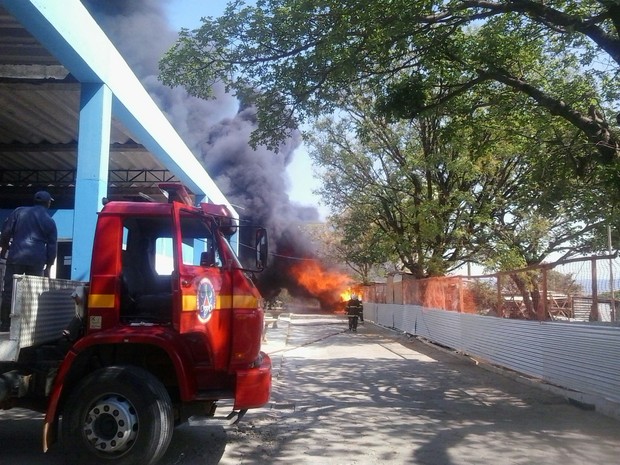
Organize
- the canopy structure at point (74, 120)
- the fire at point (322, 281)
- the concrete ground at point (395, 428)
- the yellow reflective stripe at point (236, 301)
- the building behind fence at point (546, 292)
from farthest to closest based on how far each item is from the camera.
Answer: the fire at point (322, 281)
the canopy structure at point (74, 120)
the building behind fence at point (546, 292)
the concrete ground at point (395, 428)
the yellow reflective stripe at point (236, 301)

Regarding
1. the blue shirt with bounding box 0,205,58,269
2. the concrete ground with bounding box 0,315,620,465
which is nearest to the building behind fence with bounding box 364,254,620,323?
the concrete ground with bounding box 0,315,620,465

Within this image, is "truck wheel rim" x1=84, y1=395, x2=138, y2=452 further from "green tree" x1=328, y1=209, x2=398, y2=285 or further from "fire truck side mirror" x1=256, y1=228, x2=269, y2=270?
"green tree" x1=328, y1=209, x2=398, y2=285

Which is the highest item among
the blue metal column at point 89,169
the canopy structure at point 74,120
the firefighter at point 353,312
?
the canopy structure at point 74,120

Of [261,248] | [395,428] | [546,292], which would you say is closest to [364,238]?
[546,292]

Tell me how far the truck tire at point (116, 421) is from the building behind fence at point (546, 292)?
6005 mm

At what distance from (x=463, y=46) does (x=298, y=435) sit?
7.09 m

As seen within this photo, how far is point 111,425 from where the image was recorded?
463 cm

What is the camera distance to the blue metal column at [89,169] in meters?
8.29

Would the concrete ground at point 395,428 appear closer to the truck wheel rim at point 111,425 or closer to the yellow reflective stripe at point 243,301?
the truck wheel rim at point 111,425

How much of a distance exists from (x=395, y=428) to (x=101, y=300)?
143 inches

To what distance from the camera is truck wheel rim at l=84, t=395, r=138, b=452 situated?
457 cm

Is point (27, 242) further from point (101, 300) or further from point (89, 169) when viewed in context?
point (89, 169)

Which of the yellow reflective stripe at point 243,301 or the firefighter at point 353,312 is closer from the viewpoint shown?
the yellow reflective stripe at point 243,301

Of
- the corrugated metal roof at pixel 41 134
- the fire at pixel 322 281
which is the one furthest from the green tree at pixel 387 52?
the fire at pixel 322 281
